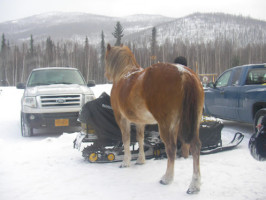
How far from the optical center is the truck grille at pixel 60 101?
275 inches

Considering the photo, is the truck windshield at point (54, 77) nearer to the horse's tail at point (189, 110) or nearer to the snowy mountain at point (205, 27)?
the horse's tail at point (189, 110)

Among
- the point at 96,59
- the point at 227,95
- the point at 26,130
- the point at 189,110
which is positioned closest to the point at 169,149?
the point at 189,110

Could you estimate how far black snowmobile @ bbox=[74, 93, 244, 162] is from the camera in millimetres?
4594

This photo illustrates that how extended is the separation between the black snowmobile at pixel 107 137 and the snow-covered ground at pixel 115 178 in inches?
7.7

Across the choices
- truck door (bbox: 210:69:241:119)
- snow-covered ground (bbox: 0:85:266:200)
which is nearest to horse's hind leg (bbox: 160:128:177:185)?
snow-covered ground (bbox: 0:85:266:200)

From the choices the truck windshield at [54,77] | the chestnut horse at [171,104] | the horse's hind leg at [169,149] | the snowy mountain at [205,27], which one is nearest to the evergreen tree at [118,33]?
the truck windshield at [54,77]

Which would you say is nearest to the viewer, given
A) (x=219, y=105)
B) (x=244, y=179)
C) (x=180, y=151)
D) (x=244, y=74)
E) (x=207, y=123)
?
(x=244, y=179)

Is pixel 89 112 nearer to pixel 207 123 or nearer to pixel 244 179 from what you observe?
pixel 207 123

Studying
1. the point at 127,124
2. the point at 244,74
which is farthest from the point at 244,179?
the point at 244,74

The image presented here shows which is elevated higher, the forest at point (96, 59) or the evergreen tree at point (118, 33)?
the evergreen tree at point (118, 33)

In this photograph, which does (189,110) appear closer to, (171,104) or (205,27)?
(171,104)

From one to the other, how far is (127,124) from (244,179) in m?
1.97

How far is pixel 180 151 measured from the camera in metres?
4.69

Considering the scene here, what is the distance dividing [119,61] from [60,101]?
10.2 ft
